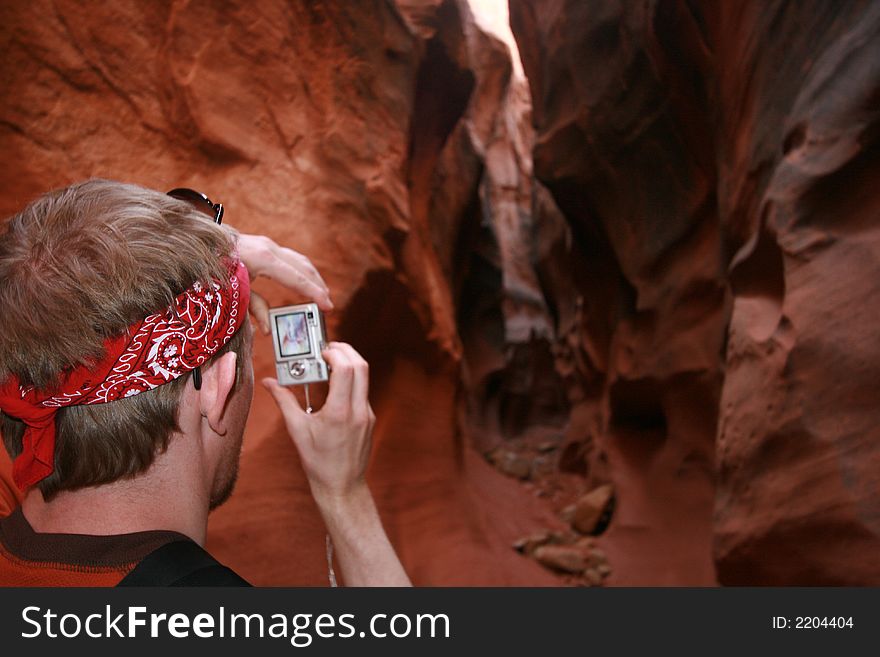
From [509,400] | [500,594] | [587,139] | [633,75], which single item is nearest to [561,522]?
[587,139]

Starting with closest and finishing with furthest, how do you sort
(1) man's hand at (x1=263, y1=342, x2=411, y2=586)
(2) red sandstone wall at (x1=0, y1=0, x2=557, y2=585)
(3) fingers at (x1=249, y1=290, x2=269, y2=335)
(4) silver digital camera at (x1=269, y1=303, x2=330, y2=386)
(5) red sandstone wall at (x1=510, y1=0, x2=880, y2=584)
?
(1) man's hand at (x1=263, y1=342, x2=411, y2=586)
(4) silver digital camera at (x1=269, y1=303, x2=330, y2=386)
(3) fingers at (x1=249, y1=290, x2=269, y2=335)
(5) red sandstone wall at (x1=510, y1=0, x2=880, y2=584)
(2) red sandstone wall at (x1=0, y1=0, x2=557, y2=585)

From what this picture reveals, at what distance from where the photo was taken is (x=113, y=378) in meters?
1.15

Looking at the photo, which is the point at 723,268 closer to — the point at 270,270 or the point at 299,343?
A: the point at 270,270

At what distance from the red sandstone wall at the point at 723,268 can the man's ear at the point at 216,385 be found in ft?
7.63

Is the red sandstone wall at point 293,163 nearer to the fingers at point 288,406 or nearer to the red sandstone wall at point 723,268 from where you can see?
the fingers at point 288,406

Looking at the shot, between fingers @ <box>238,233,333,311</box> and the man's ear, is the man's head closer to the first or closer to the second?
the man's ear

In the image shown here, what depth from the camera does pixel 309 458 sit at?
5.26 feet

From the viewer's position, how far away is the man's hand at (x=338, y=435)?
1576 millimetres

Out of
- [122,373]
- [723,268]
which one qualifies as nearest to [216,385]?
[122,373]

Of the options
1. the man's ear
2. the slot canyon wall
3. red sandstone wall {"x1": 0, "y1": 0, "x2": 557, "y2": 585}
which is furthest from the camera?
red sandstone wall {"x1": 0, "y1": 0, "x2": 557, "y2": 585}

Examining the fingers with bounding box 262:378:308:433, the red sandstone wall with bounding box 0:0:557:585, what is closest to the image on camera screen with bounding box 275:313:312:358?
the fingers with bounding box 262:378:308:433

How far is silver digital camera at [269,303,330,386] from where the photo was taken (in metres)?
1.71

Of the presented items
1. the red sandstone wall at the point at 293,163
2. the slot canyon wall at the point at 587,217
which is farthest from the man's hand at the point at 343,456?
the red sandstone wall at the point at 293,163

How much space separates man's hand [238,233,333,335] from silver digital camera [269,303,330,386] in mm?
180
